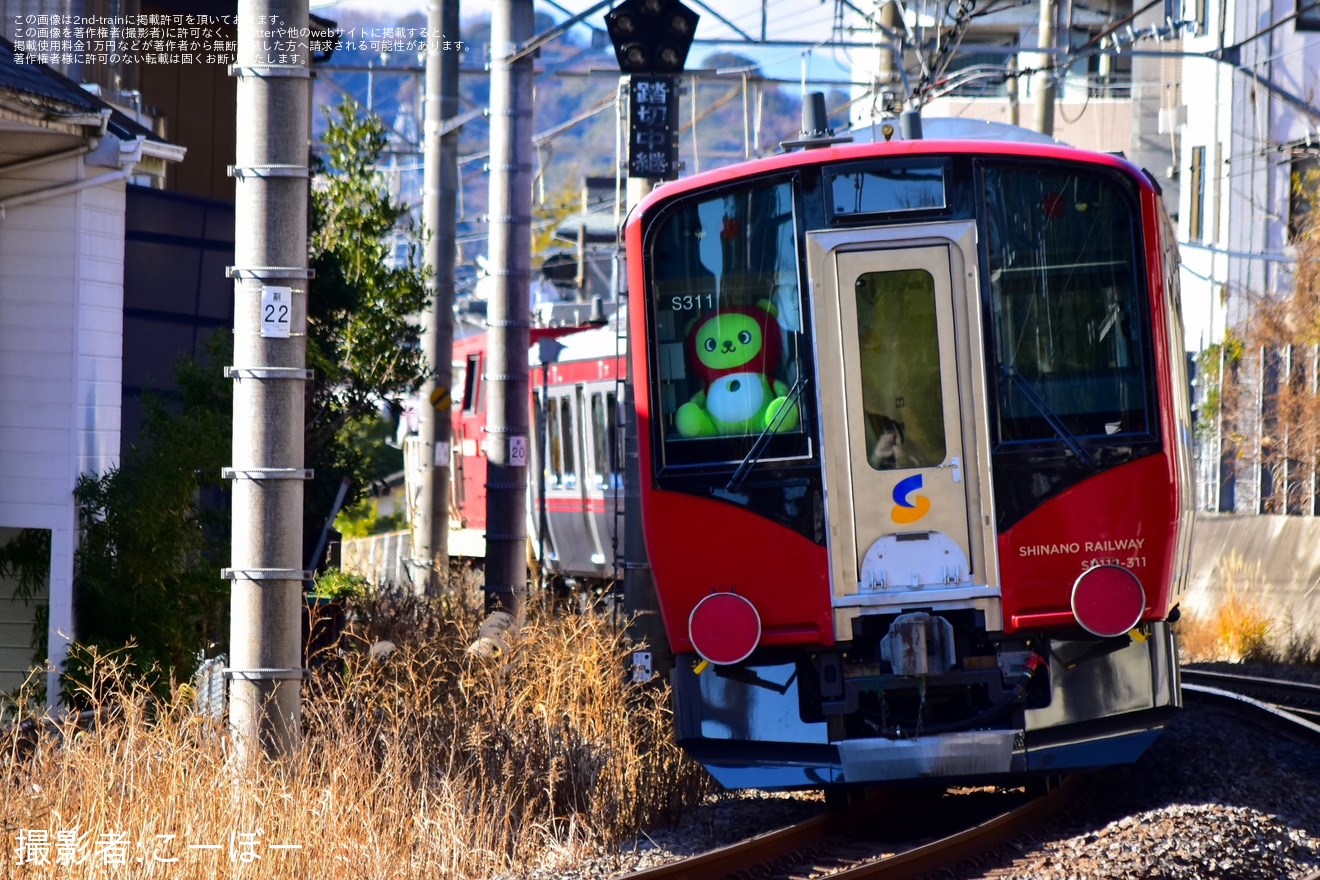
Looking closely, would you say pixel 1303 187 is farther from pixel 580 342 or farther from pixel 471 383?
pixel 471 383

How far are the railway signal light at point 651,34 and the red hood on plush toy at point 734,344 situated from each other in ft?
13.6

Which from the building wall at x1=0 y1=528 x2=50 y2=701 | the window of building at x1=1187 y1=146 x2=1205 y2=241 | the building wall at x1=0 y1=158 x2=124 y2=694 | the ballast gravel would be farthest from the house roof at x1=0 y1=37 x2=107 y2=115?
the window of building at x1=1187 y1=146 x2=1205 y2=241

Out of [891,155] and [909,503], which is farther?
[891,155]

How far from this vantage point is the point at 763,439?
8023 millimetres

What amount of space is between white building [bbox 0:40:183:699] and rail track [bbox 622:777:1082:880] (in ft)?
15.7

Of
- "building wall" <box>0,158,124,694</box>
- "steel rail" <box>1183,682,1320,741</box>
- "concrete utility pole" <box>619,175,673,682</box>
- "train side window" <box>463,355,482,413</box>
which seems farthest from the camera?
"train side window" <box>463,355,482,413</box>

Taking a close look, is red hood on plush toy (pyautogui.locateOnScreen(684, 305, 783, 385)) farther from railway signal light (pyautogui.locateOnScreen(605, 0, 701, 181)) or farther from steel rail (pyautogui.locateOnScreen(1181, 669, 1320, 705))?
steel rail (pyautogui.locateOnScreen(1181, 669, 1320, 705))

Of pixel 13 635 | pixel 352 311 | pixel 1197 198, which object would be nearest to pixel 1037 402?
pixel 13 635

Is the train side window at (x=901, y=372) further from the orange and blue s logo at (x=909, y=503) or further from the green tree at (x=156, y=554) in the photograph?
the green tree at (x=156, y=554)

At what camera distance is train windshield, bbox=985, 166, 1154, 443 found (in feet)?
25.7

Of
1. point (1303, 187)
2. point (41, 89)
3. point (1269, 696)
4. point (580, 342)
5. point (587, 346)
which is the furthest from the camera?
point (1303, 187)

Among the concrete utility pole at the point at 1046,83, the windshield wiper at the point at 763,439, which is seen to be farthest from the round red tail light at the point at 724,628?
the concrete utility pole at the point at 1046,83

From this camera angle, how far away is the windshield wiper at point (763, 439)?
7980mm

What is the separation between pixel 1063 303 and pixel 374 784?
3.71 meters
